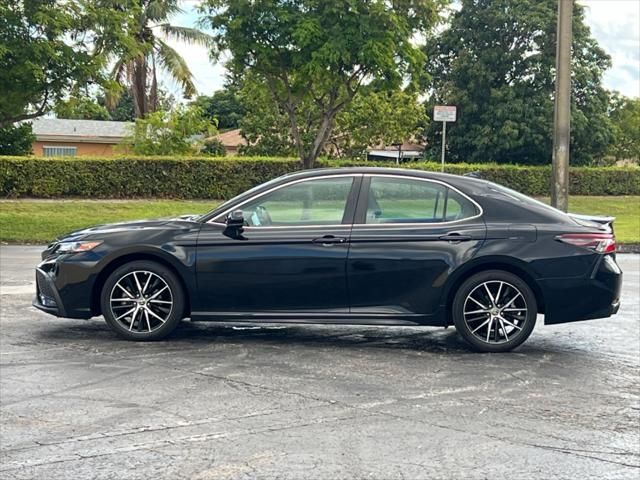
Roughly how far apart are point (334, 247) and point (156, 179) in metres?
19.0

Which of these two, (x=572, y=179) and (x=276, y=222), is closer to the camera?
(x=276, y=222)

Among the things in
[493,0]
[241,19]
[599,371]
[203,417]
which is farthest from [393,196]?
[493,0]

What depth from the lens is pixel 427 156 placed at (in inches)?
Answer: 1697

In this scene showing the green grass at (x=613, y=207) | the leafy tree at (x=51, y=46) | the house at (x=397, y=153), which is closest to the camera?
the leafy tree at (x=51, y=46)

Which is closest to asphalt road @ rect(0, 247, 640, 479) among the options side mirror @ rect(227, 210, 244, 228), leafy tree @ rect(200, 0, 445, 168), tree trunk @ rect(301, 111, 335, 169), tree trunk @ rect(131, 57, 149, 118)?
side mirror @ rect(227, 210, 244, 228)

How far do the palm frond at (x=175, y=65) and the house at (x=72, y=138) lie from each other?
5.69 metres

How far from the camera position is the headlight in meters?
6.93

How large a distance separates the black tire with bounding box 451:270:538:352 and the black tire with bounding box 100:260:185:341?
7.94ft

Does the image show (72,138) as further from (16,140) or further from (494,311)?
(494,311)

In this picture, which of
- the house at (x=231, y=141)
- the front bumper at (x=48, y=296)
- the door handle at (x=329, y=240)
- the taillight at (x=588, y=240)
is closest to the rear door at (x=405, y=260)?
the door handle at (x=329, y=240)

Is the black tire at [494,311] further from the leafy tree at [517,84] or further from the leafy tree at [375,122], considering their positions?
the leafy tree at [517,84]

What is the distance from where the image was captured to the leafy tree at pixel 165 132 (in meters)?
30.1

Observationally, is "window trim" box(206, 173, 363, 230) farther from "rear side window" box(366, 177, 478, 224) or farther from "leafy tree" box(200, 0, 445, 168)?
"leafy tree" box(200, 0, 445, 168)

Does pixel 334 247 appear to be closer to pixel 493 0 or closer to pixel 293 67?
pixel 293 67
